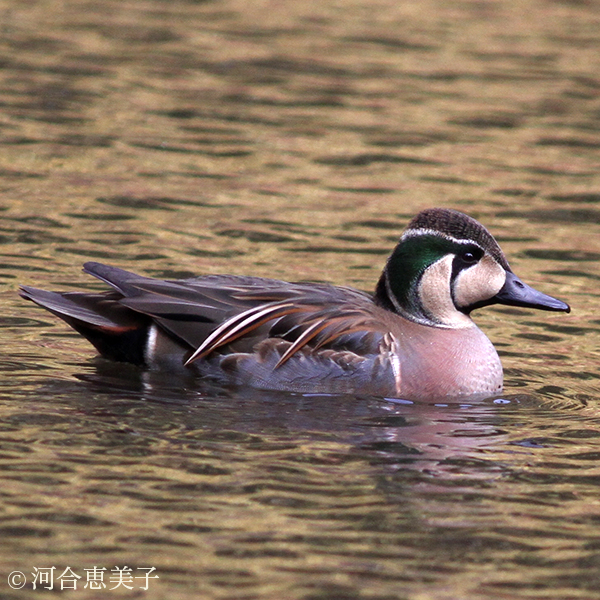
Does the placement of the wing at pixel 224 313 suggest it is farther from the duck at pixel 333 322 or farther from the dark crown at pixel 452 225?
the dark crown at pixel 452 225

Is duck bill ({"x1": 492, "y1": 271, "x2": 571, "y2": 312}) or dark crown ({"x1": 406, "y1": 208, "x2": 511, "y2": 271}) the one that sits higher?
dark crown ({"x1": 406, "y1": 208, "x2": 511, "y2": 271})

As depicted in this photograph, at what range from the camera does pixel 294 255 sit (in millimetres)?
11695

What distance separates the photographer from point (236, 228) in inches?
487

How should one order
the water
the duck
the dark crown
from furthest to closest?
1. the dark crown
2. the duck
3. the water

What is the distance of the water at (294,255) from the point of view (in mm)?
6242

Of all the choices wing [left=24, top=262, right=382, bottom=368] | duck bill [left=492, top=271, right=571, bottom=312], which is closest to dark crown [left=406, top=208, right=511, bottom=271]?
duck bill [left=492, top=271, right=571, bottom=312]

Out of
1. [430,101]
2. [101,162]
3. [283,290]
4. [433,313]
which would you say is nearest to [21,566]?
[283,290]

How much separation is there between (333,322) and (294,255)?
307 centimetres

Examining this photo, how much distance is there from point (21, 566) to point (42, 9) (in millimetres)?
15406

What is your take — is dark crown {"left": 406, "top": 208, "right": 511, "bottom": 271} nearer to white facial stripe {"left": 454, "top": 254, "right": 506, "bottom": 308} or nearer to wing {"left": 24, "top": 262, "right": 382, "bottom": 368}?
white facial stripe {"left": 454, "top": 254, "right": 506, "bottom": 308}

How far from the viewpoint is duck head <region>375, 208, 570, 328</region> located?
8961mm

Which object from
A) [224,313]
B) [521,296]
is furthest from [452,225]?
[224,313]

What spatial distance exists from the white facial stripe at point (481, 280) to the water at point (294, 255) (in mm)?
702

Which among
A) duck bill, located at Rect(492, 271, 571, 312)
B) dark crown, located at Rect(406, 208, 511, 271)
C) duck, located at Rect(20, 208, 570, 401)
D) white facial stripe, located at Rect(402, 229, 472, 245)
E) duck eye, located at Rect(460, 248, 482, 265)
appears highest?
dark crown, located at Rect(406, 208, 511, 271)
